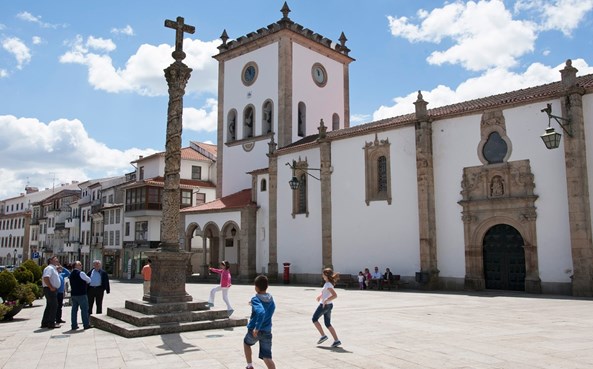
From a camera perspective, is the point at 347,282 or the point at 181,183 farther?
the point at 181,183

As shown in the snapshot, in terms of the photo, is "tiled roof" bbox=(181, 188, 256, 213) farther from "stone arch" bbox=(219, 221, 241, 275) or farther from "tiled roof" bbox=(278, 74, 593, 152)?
"tiled roof" bbox=(278, 74, 593, 152)

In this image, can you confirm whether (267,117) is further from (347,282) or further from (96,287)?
(96,287)

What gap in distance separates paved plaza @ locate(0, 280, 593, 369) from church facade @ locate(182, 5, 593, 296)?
6.69m

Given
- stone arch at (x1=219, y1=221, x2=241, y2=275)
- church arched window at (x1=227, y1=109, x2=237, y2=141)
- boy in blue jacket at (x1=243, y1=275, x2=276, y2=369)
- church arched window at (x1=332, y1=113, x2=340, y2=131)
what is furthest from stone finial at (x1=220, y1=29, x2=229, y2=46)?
boy in blue jacket at (x1=243, y1=275, x2=276, y2=369)

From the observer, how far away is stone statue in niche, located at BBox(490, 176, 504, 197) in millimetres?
21609

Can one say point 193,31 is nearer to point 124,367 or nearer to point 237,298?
point 124,367

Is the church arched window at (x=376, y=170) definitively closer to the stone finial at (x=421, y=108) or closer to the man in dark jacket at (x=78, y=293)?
the stone finial at (x=421, y=108)

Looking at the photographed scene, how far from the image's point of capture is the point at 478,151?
73.6 ft

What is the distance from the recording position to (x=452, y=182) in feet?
75.5

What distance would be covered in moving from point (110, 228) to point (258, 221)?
902 inches

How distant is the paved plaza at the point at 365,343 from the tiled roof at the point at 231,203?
1830 centimetres

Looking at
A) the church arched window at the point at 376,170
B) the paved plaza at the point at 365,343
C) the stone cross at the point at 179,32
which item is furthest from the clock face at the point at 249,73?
the paved plaza at the point at 365,343

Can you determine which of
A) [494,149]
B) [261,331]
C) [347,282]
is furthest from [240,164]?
[261,331]

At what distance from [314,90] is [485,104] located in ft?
55.9
